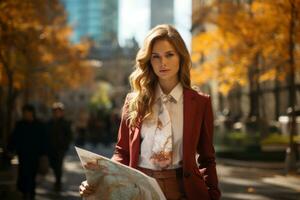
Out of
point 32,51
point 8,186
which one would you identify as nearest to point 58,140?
point 8,186

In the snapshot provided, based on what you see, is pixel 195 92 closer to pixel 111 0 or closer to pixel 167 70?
pixel 167 70

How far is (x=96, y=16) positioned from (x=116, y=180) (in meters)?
186

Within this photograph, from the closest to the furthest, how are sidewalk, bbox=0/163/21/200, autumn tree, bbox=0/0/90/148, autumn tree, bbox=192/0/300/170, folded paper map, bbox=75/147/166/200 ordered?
folded paper map, bbox=75/147/166/200 → sidewalk, bbox=0/163/21/200 → autumn tree, bbox=192/0/300/170 → autumn tree, bbox=0/0/90/148

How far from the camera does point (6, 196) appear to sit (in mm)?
12625

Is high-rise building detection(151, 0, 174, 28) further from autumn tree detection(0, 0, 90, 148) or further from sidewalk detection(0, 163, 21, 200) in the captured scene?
sidewalk detection(0, 163, 21, 200)

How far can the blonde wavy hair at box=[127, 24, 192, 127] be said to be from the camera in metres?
3.43

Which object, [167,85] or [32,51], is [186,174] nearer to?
[167,85]

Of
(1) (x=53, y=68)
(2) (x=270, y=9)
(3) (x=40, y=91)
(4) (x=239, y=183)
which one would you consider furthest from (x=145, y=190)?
(3) (x=40, y=91)

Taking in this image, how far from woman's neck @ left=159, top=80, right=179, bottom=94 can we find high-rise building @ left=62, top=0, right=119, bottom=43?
7028 inches

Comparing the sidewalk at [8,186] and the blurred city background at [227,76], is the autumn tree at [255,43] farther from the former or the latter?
the sidewalk at [8,186]

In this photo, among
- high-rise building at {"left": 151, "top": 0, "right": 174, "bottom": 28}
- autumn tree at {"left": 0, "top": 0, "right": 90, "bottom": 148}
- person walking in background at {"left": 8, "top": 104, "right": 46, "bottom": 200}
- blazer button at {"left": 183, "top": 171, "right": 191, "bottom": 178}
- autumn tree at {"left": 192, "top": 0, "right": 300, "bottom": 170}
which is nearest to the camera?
blazer button at {"left": 183, "top": 171, "right": 191, "bottom": 178}

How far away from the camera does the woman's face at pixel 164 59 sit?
135 inches

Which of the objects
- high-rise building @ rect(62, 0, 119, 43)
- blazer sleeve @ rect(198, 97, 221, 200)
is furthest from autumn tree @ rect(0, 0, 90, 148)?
high-rise building @ rect(62, 0, 119, 43)

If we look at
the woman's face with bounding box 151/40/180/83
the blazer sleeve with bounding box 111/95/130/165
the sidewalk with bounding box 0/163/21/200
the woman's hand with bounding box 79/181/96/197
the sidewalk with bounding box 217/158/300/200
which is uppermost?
the woman's face with bounding box 151/40/180/83
